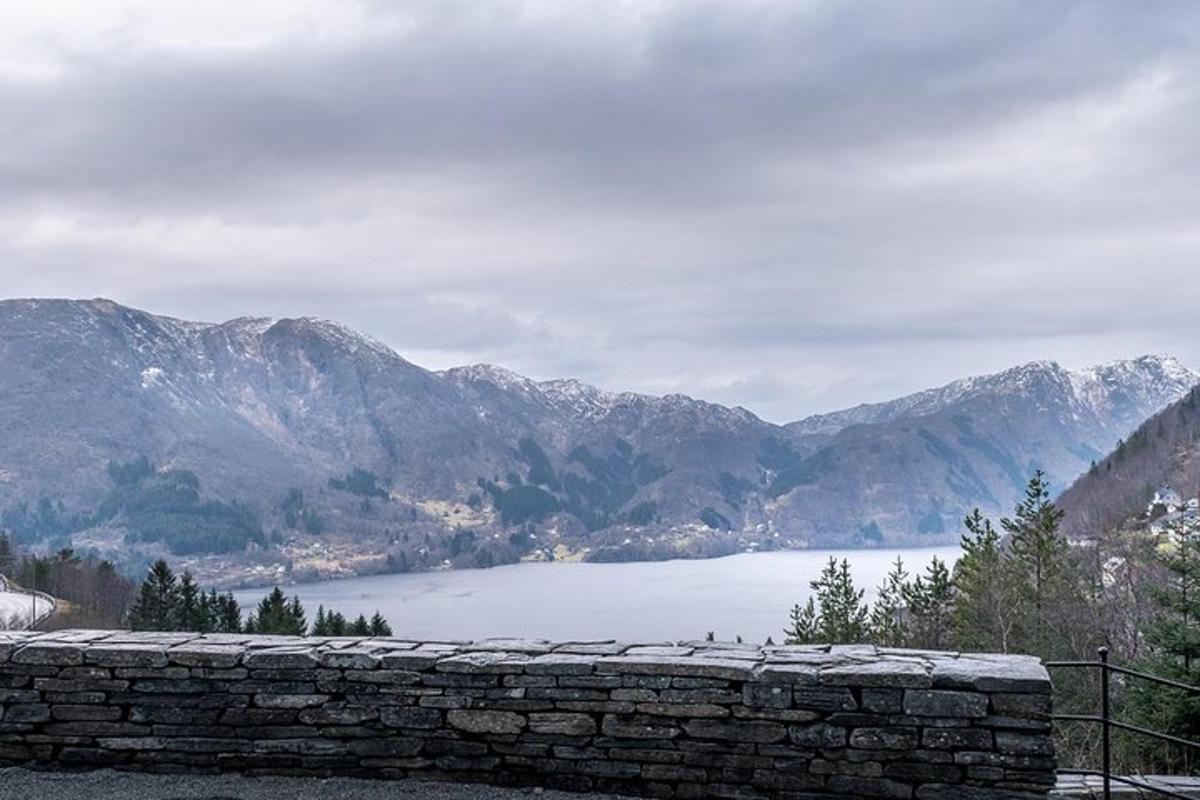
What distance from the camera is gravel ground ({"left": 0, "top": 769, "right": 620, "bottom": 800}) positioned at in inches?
254

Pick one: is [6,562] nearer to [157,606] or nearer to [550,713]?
[157,606]

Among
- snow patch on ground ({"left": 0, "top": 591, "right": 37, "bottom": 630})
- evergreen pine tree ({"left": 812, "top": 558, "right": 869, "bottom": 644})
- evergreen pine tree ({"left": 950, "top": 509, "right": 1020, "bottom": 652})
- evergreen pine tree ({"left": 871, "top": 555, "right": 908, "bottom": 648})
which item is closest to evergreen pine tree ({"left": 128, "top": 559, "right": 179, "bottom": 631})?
snow patch on ground ({"left": 0, "top": 591, "right": 37, "bottom": 630})

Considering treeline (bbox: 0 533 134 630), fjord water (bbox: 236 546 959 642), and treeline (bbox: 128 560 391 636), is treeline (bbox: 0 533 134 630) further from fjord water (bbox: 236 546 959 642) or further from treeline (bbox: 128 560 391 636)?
fjord water (bbox: 236 546 959 642)

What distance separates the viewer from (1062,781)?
670 centimetres

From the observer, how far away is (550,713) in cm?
656

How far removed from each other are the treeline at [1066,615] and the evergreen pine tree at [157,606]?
2743 cm

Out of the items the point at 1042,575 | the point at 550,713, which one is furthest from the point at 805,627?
the point at 550,713

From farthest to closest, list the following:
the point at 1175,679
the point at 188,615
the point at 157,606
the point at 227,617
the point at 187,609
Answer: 1. the point at 227,617
2. the point at 187,609
3. the point at 188,615
4. the point at 157,606
5. the point at 1175,679

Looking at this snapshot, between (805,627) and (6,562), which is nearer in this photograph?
(805,627)

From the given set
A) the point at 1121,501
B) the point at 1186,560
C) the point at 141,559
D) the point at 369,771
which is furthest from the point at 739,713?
the point at 141,559

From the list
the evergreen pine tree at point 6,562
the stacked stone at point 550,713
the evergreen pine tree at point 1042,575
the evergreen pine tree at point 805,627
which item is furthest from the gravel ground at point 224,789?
the evergreen pine tree at point 6,562

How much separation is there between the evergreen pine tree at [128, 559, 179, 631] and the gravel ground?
41674 mm

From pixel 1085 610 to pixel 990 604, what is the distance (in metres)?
2.12

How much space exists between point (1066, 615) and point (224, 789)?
22008 mm
